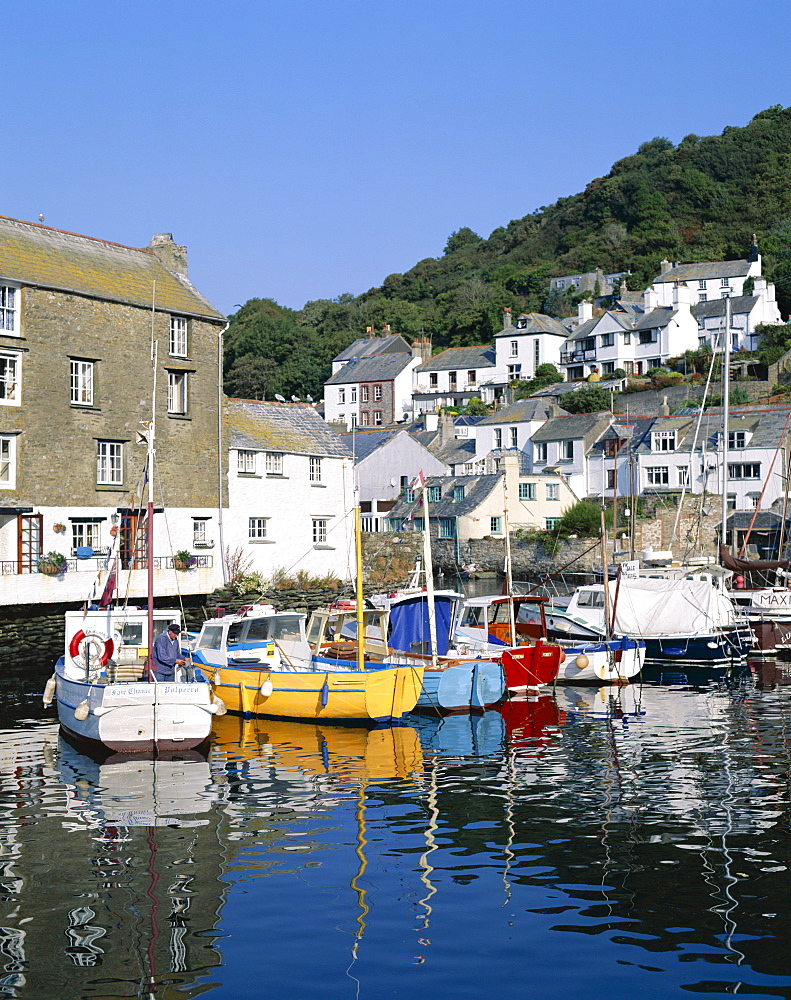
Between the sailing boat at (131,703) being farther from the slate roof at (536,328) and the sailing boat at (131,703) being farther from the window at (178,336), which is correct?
the slate roof at (536,328)

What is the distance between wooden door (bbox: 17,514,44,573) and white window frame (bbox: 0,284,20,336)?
23.8ft

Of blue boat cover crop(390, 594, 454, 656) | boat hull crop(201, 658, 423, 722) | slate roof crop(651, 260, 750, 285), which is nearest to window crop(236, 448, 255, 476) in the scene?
blue boat cover crop(390, 594, 454, 656)

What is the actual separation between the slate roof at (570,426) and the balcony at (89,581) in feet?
154

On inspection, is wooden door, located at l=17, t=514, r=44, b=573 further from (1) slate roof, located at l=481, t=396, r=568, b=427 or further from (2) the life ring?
(1) slate roof, located at l=481, t=396, r=568, b=427

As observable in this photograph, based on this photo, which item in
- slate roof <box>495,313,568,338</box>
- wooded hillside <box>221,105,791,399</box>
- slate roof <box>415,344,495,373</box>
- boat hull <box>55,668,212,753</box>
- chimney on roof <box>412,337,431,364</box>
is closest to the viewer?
boat hull <box>55,668,212,753</box>

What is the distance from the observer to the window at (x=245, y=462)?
164 ft

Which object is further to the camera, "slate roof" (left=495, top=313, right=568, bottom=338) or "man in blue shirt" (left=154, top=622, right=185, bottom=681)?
"slate roof" (left=495, top=313, right=568, bottom=338)

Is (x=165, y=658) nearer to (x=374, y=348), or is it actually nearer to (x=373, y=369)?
(x=373, y=369)

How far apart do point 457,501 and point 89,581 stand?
44.9 metres

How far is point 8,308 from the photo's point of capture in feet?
135

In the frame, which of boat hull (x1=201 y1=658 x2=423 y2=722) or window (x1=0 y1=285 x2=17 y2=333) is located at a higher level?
window (x1=0 y1=285 x2=17 y2=333)

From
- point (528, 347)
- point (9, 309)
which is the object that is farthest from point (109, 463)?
point (528, 347)

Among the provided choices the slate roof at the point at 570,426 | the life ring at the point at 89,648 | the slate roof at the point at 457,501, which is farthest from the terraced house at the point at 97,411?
the slate roof at the point at 570,426

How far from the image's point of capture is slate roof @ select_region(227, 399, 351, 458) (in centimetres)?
5134
